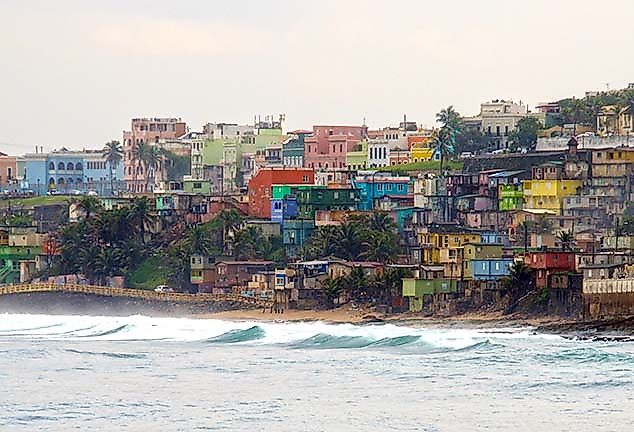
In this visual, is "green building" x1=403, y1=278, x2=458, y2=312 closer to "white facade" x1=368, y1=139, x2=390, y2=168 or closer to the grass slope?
the grass slope

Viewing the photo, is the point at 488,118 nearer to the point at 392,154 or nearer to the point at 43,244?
the point at 392,154

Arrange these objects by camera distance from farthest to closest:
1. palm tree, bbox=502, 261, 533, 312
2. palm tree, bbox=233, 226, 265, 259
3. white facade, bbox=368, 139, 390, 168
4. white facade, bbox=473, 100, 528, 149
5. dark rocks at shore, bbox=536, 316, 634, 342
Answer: white facade, bbox=368, 139, 390, 168
white facade, bbox=473, 100, 528, 149
palm tree, bbox=233, 226, 265, 259
palm tree, bbox=502, 261, 533, 312
dark rocks at shore, bbox=536, 316, 634, 342

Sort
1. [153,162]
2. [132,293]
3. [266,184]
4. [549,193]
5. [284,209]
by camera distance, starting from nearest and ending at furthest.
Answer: [132,293] < [549,193] < [284,209] < [266,184] < [153,162]

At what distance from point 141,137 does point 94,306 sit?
171ft

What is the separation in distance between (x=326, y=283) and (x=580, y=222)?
1331 centimetres

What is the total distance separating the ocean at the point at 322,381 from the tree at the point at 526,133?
35928 mm

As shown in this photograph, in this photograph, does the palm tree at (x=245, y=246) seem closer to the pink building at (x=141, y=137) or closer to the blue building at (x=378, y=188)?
the blue building at (x=378, y=188)

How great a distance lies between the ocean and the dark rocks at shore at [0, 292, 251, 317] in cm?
840

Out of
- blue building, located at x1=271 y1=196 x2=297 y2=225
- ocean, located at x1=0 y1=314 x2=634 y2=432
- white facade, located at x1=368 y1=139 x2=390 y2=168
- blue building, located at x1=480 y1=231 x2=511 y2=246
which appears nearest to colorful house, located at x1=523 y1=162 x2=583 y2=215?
blue building, located at x1=480 y1=231 x2=511 y2=246

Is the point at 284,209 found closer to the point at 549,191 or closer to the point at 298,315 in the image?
the point at 549,191

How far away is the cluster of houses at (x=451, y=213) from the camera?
66125mm

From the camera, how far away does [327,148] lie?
115 metres

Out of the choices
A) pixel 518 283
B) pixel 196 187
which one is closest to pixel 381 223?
pixel 518 283

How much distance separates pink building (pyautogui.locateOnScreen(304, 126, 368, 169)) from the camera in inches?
4449
